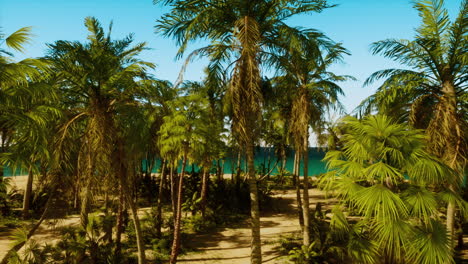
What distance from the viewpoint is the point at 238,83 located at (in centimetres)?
857

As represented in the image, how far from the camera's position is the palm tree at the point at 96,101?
27.2 ft

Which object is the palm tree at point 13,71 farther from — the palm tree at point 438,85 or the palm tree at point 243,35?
the palm tree at point 438,85

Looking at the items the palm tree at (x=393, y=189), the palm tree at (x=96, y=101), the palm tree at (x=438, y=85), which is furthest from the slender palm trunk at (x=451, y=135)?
the palm tree at (x=96, y=101)

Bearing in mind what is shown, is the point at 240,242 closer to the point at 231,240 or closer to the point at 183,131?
the point at 231,240

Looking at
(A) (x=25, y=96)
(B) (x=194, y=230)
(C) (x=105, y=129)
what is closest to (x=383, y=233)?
(C) (x=105, y=129)

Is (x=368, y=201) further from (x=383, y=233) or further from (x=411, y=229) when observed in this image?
(x=411, y=229)

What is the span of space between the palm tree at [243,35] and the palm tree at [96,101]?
6.28ft

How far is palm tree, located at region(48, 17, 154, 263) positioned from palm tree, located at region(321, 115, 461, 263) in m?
5.98

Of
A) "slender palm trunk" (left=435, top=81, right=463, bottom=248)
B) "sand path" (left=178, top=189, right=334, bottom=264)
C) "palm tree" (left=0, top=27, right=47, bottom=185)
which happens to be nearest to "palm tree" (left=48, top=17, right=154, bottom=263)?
"palm tree" (left=0, top=27, right=47, bottom=185)

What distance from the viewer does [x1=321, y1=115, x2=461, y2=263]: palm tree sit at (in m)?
5.12

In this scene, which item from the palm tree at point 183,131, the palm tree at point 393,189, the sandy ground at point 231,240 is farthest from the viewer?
the sandy ground at point 231,240

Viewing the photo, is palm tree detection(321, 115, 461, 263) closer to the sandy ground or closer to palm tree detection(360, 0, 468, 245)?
palm tree detection(360, 0, 468, 245)

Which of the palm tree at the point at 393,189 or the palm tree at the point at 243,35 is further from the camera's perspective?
the palm tree at the point at 243,35

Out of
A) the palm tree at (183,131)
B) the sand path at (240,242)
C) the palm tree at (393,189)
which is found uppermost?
the palm tree at (183,131)
